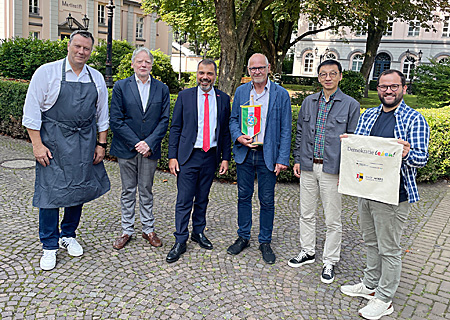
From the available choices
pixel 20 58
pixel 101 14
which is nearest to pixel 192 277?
pixel 20 58

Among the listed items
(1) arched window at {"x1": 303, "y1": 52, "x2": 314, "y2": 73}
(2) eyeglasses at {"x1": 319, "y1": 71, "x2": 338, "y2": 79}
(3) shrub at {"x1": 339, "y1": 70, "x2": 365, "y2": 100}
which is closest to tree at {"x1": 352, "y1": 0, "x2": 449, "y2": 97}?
(3) shrub at {"x1": 339, "y1": 70, "x2": 365, "y2": 100}

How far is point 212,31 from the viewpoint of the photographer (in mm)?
22594

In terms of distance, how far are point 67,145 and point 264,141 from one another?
2.16m

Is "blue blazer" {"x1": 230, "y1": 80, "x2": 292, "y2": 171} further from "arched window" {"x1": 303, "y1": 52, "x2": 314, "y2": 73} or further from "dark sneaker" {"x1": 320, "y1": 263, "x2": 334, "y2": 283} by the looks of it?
"arched window" {"x1": 303, "y1": 52, "x2": 314, "y2": 73}

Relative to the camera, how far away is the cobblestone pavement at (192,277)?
363 centimetres

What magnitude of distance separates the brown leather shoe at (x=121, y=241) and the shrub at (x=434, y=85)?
38.6ft

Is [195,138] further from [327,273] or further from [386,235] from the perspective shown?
[386,235]

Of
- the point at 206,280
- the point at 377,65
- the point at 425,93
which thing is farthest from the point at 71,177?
the point at 377,65

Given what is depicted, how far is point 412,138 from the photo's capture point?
3461 millimetres

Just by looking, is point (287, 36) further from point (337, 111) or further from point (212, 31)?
point (337, 111)

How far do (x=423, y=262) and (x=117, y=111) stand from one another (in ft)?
13.8

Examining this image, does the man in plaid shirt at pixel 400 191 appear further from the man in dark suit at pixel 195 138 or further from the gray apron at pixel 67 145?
the gray apron at pixel 67 145

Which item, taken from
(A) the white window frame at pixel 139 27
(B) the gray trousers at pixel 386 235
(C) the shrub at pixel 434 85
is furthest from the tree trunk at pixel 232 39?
(A) the white window frame at pixel 139 27

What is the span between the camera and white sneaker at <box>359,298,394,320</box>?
3646 millimetres
